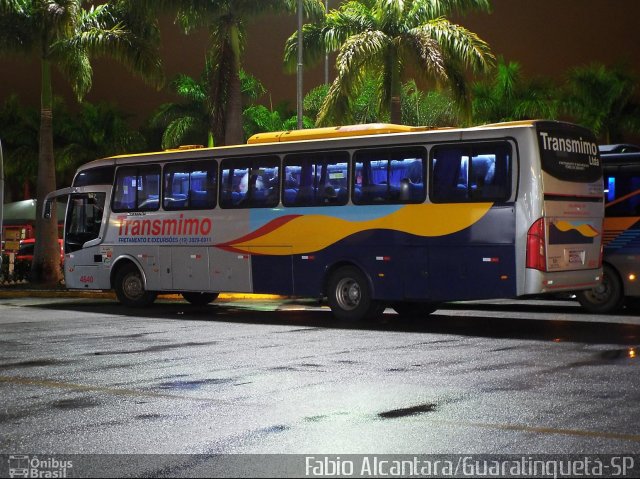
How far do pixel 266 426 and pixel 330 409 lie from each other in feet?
3.07

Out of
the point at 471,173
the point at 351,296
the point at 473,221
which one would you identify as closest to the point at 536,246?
the point at 473,221

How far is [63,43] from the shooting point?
2925cm

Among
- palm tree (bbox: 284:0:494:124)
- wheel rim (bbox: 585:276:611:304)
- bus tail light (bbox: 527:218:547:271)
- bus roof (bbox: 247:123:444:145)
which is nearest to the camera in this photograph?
bus tail light (bbox: 527:218:547:271)

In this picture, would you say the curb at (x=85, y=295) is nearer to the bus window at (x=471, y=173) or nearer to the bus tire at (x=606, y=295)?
the bus tire at (x=606, y=295)

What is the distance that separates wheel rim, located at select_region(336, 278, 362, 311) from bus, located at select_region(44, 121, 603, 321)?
29 millimetres

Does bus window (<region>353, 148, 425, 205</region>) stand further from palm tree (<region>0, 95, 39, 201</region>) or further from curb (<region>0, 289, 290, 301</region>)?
palm tree (<region>0, 95, 39, 201</region>)

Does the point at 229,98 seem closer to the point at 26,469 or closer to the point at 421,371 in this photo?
the point at 421,371

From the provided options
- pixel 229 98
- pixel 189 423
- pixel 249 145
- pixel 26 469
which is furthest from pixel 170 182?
pixel 26 469

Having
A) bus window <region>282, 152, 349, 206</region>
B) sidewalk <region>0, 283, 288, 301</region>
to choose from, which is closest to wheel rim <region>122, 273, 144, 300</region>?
sidewalk <region>0, 283, 288, 301</region>

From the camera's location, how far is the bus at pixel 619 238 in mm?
18891

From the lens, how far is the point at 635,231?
18984 mm

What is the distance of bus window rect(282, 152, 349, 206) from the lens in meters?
18.2

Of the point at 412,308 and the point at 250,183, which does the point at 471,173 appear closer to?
the point at 412,308

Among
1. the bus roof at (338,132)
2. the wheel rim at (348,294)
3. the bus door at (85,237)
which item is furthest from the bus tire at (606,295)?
the bus door at (85,237)
